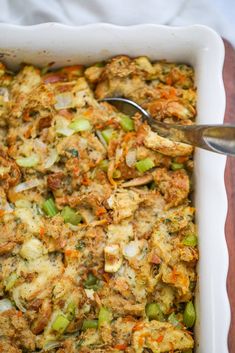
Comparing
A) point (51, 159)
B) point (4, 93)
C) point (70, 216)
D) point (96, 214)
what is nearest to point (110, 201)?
point (96, 214)

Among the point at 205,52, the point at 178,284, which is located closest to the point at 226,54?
the point at 205,52

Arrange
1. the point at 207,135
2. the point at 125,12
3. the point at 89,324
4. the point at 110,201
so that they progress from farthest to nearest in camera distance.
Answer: the point at 125,12 < the point at 110,201 < the point at 89,324 < the point at 207,135

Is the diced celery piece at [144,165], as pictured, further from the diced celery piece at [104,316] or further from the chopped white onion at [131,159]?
the diced celery piece at [104,316]

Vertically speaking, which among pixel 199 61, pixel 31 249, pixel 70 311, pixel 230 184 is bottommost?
pixel 70 311

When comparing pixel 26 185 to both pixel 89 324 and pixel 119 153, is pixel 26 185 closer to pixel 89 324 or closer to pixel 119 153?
pixel 119 153

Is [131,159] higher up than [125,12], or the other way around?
[125,12]

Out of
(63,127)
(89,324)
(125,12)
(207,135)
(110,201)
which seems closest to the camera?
(207,135)

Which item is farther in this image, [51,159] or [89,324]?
[51,159]

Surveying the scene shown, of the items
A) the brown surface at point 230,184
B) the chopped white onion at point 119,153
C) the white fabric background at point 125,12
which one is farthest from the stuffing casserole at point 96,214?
the white fabric background at point 125,12
